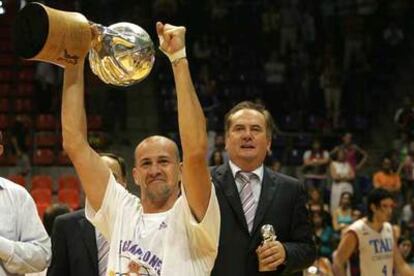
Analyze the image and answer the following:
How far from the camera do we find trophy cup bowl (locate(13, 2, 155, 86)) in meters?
3.27

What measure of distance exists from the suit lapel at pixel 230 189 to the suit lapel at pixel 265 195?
6cm

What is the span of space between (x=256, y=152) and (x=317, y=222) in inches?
264

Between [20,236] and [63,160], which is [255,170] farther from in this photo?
[63,160]

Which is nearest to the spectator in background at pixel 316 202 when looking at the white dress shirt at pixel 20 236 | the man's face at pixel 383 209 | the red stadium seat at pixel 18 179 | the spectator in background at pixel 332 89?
the spectator in background at pixel 332 89

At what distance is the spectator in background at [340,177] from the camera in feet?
42.8

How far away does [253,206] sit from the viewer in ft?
14.2

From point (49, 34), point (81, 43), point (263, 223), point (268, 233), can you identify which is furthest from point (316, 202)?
point (49, 34)

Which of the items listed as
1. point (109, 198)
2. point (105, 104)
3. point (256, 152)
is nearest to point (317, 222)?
point (105, 104)

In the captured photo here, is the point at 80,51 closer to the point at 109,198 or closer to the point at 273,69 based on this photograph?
the point at 109,198

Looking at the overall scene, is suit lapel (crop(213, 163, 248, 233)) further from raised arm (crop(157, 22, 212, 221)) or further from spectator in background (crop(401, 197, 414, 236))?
spectator in background (crop(401, 197, 414, 236))

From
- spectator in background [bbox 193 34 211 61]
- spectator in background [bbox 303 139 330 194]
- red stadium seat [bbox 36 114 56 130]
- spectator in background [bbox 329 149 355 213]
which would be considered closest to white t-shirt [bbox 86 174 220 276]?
spectator in background [bbox 329 149 355 213]

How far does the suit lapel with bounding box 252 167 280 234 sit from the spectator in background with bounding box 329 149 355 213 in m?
8.58

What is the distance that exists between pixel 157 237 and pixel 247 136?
34.0 inches

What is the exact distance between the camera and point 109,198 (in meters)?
3.64
